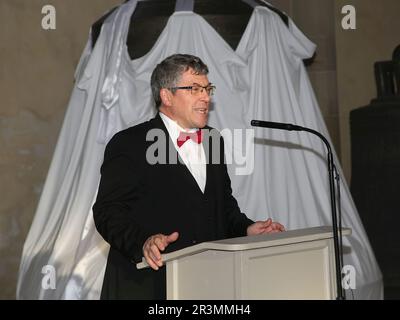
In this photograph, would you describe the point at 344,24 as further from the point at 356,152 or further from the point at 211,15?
the point at 211,15

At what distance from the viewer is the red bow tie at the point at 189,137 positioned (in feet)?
9.05

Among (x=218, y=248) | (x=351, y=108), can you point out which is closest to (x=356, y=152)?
(x=351, y=108)

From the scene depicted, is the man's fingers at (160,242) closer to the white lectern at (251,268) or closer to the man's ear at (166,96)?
the white lectern at (251,268)

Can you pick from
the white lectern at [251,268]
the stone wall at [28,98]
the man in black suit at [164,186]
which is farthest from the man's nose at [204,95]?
the stone wall at [28,98]

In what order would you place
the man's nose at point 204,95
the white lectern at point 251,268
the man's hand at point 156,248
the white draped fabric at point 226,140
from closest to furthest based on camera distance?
the white lectern at point 251,268
the man's hand at point 156,248
the man's nose at point 204,95
the white draped fabric at point 226,140

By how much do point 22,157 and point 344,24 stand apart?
2.66m

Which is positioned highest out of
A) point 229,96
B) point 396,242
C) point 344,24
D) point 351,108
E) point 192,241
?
point 344,24

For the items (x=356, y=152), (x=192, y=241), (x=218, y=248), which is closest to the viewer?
(x=218, y=248)

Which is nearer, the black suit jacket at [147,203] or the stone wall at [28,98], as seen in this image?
the black suit jacket at [147,203]

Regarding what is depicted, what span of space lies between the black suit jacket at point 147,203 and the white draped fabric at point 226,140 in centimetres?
207

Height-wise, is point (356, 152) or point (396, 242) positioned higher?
point (356, 152)

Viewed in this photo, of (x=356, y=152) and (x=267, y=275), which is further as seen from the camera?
(x=356, y=152)

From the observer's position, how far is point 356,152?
6.03m

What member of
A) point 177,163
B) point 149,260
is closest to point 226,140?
point 177,163
